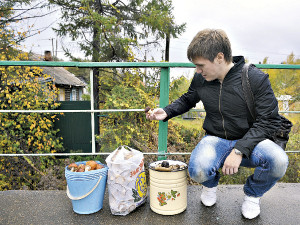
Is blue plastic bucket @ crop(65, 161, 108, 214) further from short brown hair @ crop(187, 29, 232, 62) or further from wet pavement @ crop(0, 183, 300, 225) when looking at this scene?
short brown hair @ crop(187, 29, 232, 62)

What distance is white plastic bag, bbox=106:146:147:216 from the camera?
1.71 m

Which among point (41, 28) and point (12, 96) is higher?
point (41, 28)

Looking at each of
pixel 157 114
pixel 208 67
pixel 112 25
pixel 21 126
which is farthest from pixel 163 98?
pixel 112 25

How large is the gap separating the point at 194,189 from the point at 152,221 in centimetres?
66

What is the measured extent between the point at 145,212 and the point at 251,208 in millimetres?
730

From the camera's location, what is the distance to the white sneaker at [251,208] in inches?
66.1

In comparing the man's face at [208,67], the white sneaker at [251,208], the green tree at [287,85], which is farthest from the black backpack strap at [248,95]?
the green tree at [287,85]

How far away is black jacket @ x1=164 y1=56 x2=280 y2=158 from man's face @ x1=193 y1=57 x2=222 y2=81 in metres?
0.10

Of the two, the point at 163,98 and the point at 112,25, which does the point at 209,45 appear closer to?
the point at 163,98

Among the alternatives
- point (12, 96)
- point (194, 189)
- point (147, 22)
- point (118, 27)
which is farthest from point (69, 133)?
point (194, 189)

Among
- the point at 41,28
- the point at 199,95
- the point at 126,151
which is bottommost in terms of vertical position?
the point at 126,151

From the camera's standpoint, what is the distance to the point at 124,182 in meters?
1.72

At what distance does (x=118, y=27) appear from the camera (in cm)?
762

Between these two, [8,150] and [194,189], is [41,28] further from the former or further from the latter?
[194,189]
